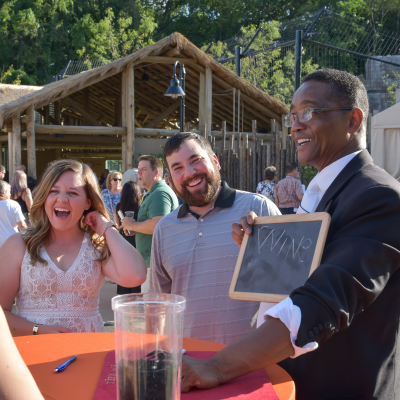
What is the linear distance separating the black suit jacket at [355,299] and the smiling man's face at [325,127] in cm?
14

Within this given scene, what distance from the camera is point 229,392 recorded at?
1.38 meters

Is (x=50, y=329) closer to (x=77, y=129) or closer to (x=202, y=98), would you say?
(x=77, y=129)

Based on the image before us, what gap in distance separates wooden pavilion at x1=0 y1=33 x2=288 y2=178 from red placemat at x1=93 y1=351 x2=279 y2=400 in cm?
1159

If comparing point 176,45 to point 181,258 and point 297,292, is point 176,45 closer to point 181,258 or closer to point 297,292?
point 181,258

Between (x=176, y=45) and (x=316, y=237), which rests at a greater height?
(x=176, y=45)

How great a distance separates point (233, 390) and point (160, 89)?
16.2 meters

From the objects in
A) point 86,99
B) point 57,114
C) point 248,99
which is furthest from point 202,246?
point 57,114

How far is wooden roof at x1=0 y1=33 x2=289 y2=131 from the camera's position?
12.4 meters

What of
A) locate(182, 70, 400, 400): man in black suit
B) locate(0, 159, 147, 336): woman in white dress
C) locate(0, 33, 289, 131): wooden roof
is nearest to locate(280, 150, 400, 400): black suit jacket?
locate(182, 70, 400, 400): man in black suit

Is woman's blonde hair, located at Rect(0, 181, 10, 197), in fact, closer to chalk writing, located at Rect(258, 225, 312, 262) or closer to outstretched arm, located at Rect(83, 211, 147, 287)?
outstretched arm, located at Rect(83, 211, 147, 287)

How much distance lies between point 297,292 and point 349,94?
2.87ft

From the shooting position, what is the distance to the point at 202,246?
2.55 meters

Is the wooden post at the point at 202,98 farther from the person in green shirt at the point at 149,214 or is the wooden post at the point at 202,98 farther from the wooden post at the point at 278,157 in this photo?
the person in green shirt at the point at 149,214

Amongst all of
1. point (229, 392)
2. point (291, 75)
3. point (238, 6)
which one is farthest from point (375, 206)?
point (238, 6)
